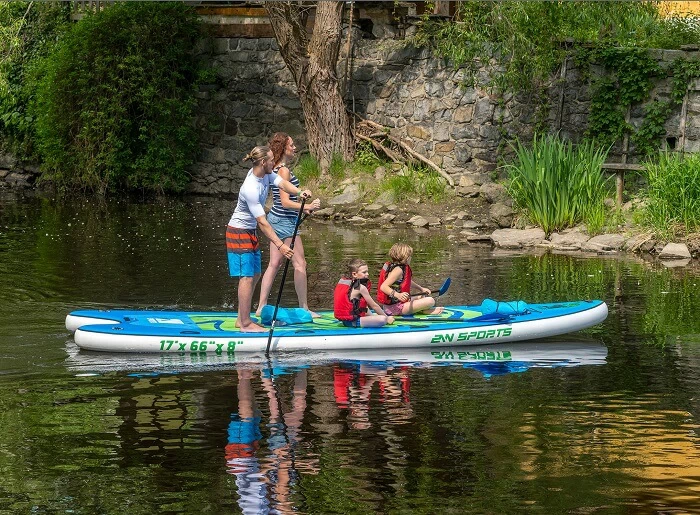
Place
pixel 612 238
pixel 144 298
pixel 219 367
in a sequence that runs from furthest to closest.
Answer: pixel 612 238 < pixel 144 298 < pixel 219 367

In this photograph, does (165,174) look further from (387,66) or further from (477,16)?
(477,16)

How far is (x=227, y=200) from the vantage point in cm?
2331

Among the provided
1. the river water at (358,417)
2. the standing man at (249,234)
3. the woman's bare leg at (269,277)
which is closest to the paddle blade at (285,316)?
the woman's bare leg at (269,277)

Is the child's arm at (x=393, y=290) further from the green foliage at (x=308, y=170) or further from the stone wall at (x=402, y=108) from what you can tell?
the green foliage at (x=308, y=170)

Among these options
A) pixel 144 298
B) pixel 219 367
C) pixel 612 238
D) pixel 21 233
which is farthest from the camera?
pixel 21 233

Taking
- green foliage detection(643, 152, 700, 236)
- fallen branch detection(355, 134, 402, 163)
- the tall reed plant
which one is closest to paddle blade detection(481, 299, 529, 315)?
green foliage detection(643, 152, 700, 236)

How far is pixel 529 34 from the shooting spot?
19984 millimetres

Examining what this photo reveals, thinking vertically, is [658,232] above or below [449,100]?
below

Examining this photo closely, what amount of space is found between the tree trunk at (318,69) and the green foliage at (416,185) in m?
1.42

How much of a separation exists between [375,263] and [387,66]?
6559mm

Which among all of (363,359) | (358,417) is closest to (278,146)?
(363,359)

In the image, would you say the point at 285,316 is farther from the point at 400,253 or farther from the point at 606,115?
the point at 606,115

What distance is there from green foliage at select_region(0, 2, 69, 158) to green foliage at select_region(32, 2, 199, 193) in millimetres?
1160

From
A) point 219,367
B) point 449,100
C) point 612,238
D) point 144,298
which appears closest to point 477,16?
point 449,100
